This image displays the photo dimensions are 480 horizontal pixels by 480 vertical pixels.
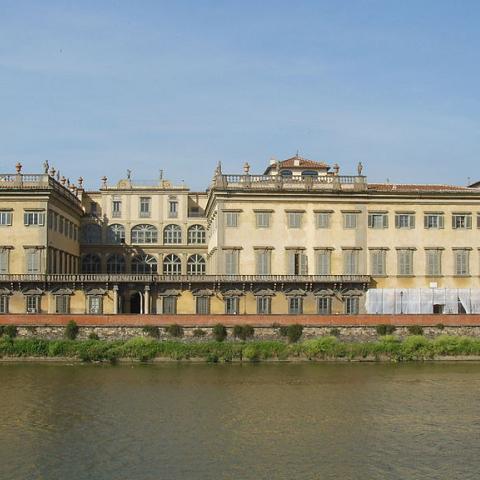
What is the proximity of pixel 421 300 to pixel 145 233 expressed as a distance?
89.4 ft

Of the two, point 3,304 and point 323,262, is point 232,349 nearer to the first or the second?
point 323,262

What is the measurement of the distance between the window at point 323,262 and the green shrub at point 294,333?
10160 millimetres

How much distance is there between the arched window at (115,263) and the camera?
77875mm

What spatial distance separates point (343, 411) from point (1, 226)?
34553 mm

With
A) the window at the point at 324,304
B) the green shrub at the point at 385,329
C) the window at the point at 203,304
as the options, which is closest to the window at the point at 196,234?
the window at the point at 203,304

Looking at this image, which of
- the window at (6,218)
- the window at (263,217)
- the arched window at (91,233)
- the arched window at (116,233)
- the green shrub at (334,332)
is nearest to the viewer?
the green shrub at (334,332)

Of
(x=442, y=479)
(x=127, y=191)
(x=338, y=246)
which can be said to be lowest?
(x=442, y=479)

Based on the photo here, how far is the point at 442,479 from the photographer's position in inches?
1019

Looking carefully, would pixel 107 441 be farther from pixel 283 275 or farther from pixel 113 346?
pixel 283 275

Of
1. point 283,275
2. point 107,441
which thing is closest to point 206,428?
point 107,441

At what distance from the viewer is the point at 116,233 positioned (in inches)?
3105

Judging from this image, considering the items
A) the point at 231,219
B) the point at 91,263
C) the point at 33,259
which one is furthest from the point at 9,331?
the point at 91,263

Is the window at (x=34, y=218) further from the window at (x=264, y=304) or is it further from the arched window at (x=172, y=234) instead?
the arched window at (x=172, y=234)

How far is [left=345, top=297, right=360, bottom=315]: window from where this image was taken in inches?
2485
